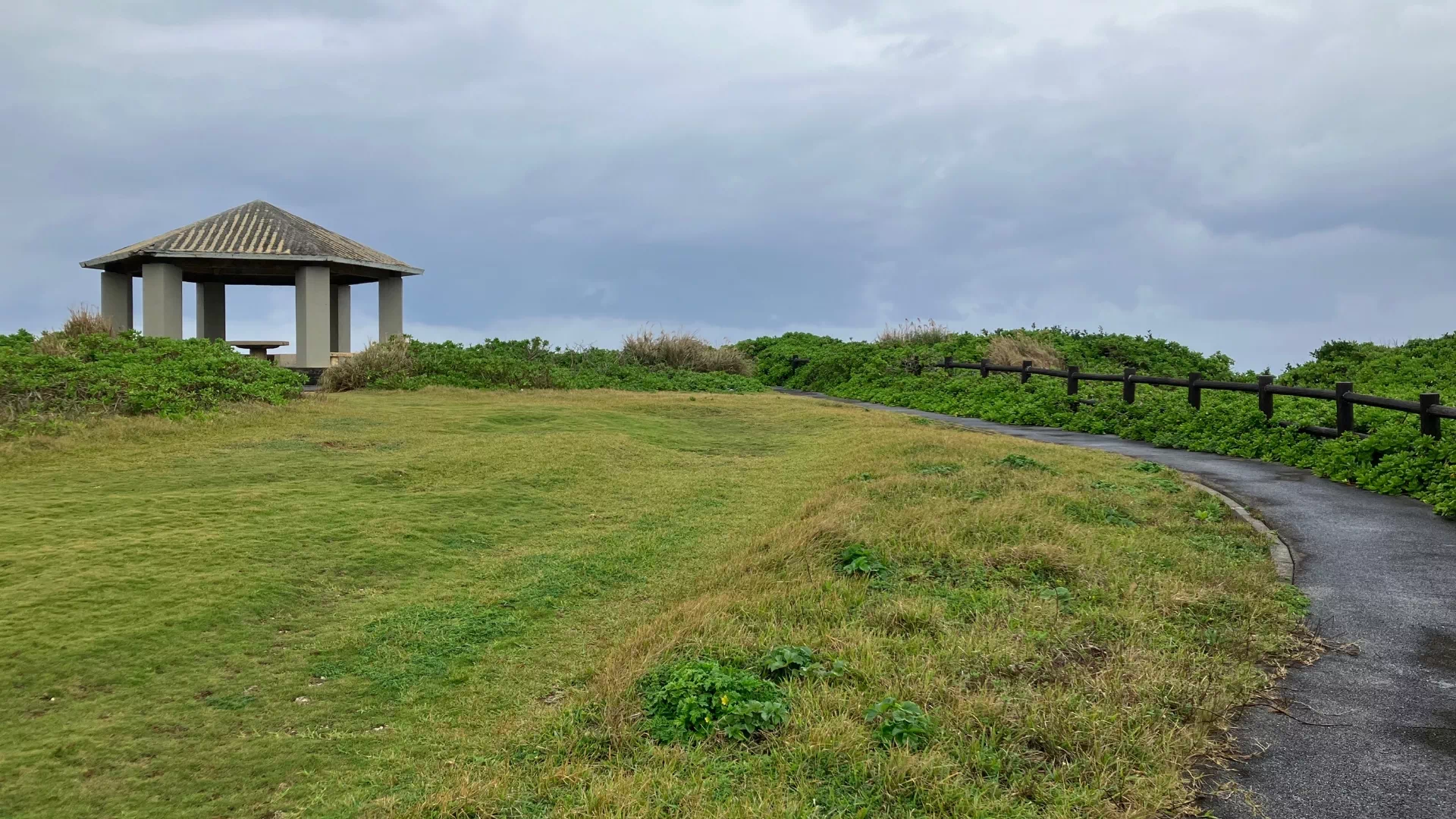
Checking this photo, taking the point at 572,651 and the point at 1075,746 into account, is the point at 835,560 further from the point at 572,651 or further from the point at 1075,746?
the point at 1075,746

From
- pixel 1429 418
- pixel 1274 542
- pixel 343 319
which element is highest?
pixel 343 319

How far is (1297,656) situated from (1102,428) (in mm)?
12017

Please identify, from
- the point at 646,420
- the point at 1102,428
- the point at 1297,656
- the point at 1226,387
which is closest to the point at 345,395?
the point at 646,420

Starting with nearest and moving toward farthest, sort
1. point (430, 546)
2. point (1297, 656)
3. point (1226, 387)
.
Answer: point (1297, 656), point (430, 546), point (1226, 387)

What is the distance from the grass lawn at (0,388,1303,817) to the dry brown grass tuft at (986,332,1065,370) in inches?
644

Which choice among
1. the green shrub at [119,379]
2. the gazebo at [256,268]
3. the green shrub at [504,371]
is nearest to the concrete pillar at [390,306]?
the gazebo at [256,268]

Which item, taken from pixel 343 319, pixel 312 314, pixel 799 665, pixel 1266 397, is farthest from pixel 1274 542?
pixel 343 319

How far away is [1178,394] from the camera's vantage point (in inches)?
709

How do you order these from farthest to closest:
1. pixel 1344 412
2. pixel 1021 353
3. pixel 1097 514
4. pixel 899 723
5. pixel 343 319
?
pixel 343 319 → pixel 1021 353 → pixel 1344 412 → pixel 1097 514 → pixel 899 723

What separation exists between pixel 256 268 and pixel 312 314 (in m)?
2.44

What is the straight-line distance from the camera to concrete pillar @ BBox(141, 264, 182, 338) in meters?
24.9

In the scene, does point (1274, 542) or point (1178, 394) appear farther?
point (1178, 394)

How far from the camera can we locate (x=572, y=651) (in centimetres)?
567

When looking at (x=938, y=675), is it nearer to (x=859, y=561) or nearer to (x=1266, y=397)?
(x=859, y=561)
